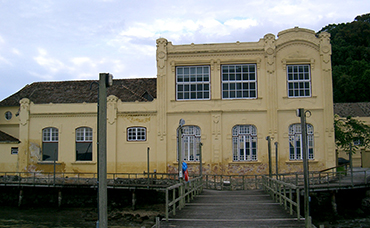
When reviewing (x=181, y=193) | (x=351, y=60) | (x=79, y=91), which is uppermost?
(x=351, y=60)

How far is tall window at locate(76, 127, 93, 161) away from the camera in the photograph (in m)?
32.3

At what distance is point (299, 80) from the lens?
102 feet

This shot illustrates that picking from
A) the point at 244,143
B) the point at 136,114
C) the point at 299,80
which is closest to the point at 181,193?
the point at 244,143

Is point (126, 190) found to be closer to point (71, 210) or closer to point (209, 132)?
point (71, 210)

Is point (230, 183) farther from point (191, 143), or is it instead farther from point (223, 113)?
point (223, 113)

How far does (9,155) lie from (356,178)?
26234 mm

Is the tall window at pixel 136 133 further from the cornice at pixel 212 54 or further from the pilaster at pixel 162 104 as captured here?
the cornice at pixel 212 54

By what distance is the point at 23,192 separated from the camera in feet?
100

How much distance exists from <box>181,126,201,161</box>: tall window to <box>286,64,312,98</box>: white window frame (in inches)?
→ 298

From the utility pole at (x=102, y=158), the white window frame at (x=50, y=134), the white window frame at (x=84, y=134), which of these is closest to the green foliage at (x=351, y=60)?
the white window frame at (x=84, y=134)

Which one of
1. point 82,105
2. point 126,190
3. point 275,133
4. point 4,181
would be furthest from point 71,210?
point 275,133

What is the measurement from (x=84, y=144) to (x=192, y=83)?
9605 millimetres

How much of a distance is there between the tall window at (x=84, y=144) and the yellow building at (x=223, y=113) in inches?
3.0

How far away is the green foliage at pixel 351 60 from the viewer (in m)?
63.6
